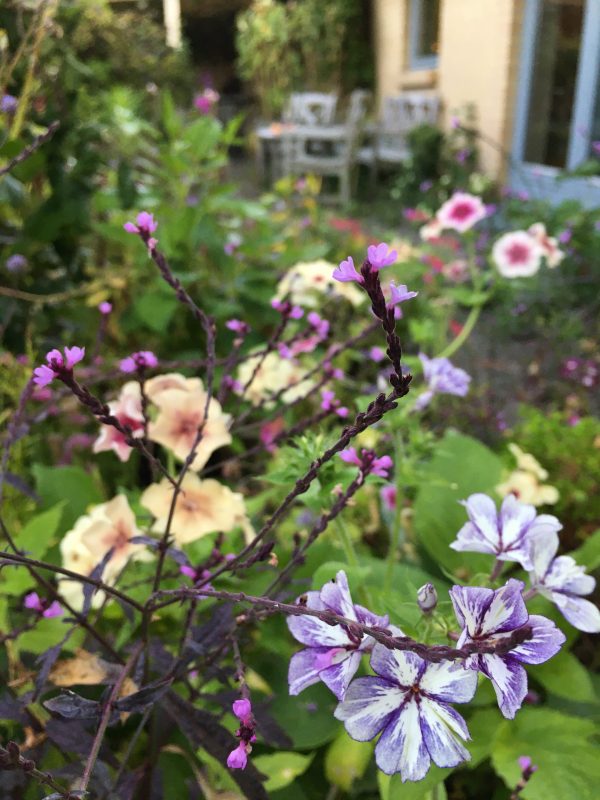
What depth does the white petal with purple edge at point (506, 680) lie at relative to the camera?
37 cm

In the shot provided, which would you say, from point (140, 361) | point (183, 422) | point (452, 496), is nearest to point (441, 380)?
point (452, 496)

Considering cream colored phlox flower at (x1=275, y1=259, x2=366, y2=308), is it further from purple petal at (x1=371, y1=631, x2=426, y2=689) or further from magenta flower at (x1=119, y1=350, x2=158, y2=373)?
purple petal at (x1=371, y1=631, x2=426, y2=689)

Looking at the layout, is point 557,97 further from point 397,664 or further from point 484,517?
point 397,664

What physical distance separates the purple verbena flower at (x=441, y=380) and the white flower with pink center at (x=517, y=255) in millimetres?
1122

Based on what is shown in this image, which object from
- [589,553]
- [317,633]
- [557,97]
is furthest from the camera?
[557,97]

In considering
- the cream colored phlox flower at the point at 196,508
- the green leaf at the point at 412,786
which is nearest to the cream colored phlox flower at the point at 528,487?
the cream colored phlox flower at the point at 196,508

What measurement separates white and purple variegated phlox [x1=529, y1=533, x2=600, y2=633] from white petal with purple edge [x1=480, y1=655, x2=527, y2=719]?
6.0 inches

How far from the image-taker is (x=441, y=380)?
952mm

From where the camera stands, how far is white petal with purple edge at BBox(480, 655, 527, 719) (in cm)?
37

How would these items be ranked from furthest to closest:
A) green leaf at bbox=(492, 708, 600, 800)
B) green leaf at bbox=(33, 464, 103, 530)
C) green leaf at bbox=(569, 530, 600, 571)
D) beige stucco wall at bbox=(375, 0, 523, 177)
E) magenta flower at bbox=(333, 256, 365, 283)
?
beige stucco wall at bbox=(375, 0, 523, 177) → green leaf at bbox=(33, 464, 103, 530) → green leaf at bbox=(569, 530, 600, 571) → green leaf at bbox=(492, 708, 600, 800) → magenta flower at bbox=(333, 256, 365, 283)

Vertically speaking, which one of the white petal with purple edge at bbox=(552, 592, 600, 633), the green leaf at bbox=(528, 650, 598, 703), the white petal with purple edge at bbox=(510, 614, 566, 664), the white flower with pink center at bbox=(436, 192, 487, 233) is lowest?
the green leaf at bbox=(528, 650, 598, 703)

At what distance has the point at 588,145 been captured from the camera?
4648mm

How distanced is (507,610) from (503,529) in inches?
6.9

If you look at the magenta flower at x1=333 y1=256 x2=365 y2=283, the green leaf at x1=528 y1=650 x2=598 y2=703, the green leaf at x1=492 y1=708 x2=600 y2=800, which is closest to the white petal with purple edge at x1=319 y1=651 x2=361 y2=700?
the magenta flower at x1=333 y1=256 x2=365 y2=283
